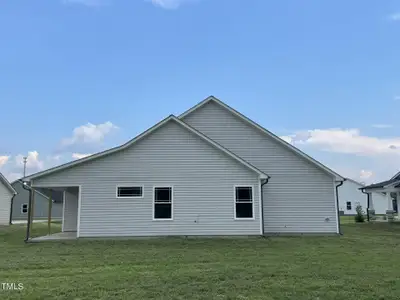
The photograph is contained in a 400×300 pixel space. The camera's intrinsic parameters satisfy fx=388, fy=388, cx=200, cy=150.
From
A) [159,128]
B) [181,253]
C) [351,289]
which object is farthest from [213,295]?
[159,128]

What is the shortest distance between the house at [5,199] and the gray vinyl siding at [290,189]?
22447 millimetres

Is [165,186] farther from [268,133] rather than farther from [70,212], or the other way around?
[70,212]

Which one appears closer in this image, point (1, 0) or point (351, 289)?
point (351, 289)

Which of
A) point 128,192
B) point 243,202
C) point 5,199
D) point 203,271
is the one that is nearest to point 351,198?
point 243,202

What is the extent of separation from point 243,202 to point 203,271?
27.5 feet

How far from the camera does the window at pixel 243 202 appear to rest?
1645 centimetres

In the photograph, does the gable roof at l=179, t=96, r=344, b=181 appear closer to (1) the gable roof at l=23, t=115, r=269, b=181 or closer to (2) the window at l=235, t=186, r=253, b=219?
(1) the gable roof at l=23, t=115, r=269, b=181

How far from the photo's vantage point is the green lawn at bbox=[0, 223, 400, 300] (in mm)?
6527

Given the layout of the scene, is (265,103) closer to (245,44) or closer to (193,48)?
(245,44)

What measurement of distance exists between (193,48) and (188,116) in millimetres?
3486

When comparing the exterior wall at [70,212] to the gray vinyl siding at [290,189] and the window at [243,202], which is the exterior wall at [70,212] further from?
the window at [243,202]

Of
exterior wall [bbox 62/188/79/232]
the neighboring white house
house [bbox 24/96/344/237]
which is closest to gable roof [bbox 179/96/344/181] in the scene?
house [bbox 24/96/344/237]

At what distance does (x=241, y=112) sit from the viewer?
758 inches

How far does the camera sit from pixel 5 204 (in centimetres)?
3303
